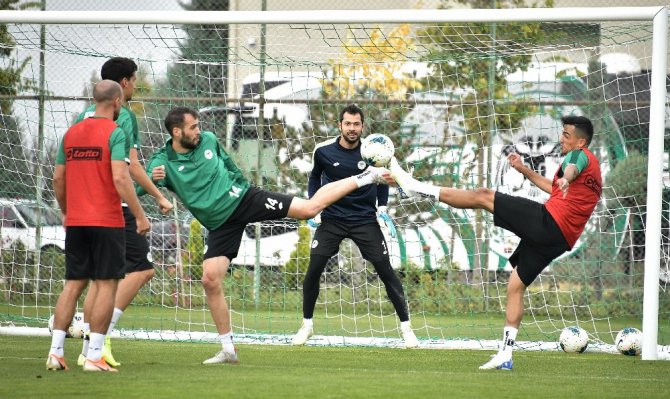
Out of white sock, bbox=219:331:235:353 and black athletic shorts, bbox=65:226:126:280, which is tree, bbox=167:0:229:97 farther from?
black athletic shorts, bbox=65:226:126:280

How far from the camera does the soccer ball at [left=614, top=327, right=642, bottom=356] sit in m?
10.1

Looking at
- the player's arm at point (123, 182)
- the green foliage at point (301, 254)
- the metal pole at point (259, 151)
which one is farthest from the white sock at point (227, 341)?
the green foliage at point (301, 254)

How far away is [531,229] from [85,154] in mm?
3380

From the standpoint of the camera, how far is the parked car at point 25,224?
47.4ft

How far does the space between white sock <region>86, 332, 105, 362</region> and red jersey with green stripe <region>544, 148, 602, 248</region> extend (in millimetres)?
3515

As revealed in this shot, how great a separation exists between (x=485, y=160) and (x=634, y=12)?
15.7 ft

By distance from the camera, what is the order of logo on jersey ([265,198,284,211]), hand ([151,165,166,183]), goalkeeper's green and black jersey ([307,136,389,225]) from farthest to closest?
1. goalkeeper's green and black jersey ([307,136,389,225])
2. logo on jersey ([265,198,284,211])
3. hand ([151,165,166,183])

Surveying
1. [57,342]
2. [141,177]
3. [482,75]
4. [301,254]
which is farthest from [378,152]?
[482,75]

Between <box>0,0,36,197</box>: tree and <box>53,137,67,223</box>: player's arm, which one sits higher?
<box>0,0,36,197</box>: tree

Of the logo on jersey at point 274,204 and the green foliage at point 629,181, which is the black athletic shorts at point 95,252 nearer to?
the logo on jersey at point 274,204

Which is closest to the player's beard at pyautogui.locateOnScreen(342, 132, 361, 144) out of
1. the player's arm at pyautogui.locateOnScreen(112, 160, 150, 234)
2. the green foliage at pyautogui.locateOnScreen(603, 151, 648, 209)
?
the player's arm at pyautogui.locateOnScreen(112, 160, 150, 234)

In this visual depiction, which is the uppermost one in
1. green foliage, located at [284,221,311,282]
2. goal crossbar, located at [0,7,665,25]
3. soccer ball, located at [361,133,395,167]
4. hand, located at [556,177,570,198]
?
goal crossbar, located at [0,7,665,25]

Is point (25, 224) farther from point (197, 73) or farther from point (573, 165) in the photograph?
point (573, 165)

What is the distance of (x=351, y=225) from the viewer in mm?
10570
